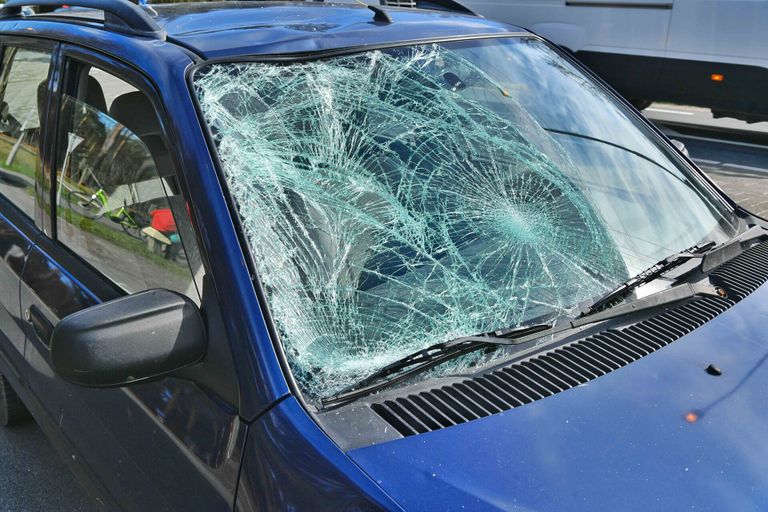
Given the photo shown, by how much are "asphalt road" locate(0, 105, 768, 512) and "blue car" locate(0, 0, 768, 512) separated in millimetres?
597

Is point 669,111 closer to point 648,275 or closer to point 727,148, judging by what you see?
point 727,148

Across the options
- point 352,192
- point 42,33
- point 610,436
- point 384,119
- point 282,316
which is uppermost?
point 42,33

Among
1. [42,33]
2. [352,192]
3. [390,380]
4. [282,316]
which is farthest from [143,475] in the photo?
[42,33]

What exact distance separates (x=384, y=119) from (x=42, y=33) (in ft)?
4.23

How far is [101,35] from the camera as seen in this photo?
2146mm

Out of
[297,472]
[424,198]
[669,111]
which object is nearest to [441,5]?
[424,198]

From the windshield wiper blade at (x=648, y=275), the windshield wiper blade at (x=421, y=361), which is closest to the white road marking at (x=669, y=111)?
the windshield wiper blade at (x=648, y=275)

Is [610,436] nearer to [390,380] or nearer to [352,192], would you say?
[390,380]

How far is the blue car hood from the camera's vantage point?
132 cm

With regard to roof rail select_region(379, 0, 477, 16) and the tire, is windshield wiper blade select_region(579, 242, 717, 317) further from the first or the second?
the tire

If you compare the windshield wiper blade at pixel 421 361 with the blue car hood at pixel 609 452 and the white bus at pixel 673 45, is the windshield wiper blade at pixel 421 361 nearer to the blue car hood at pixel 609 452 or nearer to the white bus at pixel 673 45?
the blue car hood at pixel 609 452

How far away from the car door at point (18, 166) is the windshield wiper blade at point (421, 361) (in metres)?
1.43

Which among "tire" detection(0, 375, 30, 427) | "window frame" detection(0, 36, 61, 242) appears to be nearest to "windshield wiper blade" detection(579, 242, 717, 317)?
"window frame" detection(0, 36, 61, 242)

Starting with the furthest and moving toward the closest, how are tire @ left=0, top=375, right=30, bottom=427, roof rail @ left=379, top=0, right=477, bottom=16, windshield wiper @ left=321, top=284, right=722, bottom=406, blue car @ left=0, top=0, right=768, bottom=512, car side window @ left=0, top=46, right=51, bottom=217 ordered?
1. tire @ left=0, top=375, right=30, bottom=427
2. roof rail @ left=379, top=0, right=477, bottom=16
3. car side window @ left=0, top=46, right=51, bottom=217
4. windshield wiper @ left=321, top=284, right=722, bottom=406
5. blue car @ left=0, top=0, right=768, bottom=512
